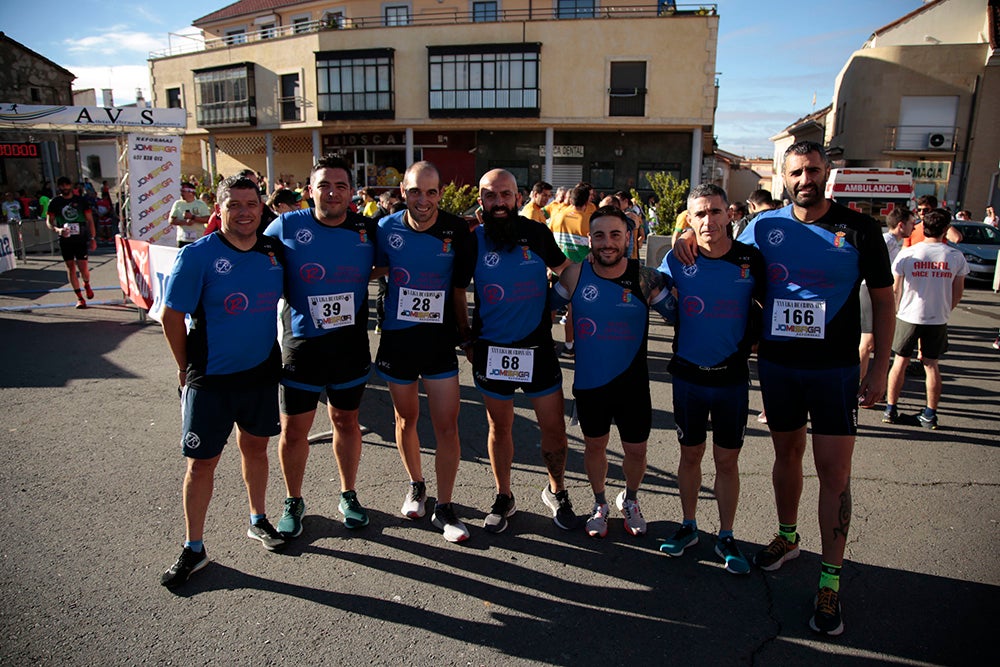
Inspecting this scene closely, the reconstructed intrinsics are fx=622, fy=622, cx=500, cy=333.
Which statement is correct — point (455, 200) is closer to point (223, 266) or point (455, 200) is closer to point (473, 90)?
point (223, 266)

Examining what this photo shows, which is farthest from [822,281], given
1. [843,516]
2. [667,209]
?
[667,209]

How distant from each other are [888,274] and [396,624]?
3.07 meters

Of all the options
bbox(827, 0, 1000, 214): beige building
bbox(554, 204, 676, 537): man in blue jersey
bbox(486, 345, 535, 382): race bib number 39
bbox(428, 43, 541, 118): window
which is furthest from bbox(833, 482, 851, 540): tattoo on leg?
bbox(827, 0, 1000, 214): beige building

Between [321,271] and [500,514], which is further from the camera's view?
[500,514]

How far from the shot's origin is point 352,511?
408 centimetres

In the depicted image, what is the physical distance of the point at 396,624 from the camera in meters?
3.14

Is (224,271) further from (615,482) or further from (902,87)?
(902,87)

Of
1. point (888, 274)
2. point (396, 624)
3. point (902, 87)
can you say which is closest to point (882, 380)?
point (888, 274)

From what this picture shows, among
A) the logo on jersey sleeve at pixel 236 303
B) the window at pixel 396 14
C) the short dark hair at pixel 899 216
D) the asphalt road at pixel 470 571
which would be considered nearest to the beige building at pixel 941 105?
the window at pixel 396 14

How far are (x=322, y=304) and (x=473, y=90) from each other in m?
28.7

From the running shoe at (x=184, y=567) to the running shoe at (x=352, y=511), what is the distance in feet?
2.80

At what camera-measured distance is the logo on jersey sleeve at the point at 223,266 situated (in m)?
3.39

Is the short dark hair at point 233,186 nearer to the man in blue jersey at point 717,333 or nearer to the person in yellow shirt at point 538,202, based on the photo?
the man in blue jersey at point 717,333

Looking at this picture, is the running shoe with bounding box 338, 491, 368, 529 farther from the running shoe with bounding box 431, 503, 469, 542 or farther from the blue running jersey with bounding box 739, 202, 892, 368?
the blue running jersey with bounding box 739, 202, 892, 368
